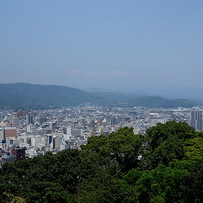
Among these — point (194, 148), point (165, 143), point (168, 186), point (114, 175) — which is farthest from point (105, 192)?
point (194, 148)

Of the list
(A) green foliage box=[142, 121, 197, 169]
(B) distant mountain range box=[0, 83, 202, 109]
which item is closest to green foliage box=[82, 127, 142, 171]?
(A) green foliage box=[142, 121, 197, 169]

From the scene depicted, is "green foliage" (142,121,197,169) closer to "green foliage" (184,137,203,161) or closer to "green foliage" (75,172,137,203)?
"green foliage" (184,137,203,161)

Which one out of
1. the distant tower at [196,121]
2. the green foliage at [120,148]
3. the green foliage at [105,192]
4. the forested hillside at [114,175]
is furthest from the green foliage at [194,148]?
the distant tower at [196,121]

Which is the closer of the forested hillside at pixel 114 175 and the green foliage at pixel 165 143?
the forested hillside at pixel 114 175

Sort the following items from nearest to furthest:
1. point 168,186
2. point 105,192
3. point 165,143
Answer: point 105,192 < point 168,186 < point 165,143

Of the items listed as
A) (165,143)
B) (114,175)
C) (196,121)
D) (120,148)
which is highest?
(165,143)

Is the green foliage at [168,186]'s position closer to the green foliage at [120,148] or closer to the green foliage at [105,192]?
the green foliage at [105,192]

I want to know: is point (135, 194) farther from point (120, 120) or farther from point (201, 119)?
point (120, 120)

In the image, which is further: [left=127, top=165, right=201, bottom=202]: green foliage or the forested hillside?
[left=127, top=165, right=201, bottom=202]: green foliage

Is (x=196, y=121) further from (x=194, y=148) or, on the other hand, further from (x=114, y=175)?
(x=114, y=175)
